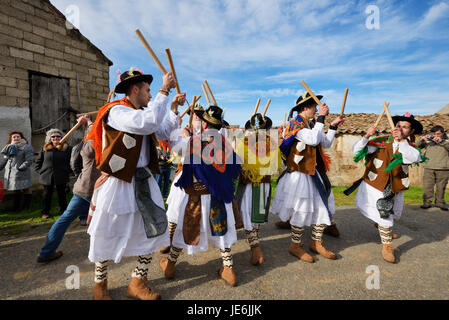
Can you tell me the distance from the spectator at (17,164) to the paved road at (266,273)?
205 cm

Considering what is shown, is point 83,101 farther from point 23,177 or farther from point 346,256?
point 346,256

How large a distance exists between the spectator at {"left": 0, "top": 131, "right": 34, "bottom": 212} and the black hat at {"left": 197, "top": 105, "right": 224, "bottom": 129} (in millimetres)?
5029

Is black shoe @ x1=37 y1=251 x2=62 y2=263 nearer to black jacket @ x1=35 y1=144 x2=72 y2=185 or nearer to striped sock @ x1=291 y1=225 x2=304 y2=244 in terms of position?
black jacket @ x1=35 y1=144 x2=72 y2=185

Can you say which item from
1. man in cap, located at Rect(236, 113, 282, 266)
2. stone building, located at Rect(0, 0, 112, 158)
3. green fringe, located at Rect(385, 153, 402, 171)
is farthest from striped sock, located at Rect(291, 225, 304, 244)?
stone building, located at Rect(0, 0, 112, 158)

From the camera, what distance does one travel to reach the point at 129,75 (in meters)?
2.25

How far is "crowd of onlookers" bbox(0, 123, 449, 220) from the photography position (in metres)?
4.96

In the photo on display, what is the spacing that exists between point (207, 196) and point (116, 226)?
3.11ft

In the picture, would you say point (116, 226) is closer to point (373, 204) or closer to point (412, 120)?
point (373, 204)

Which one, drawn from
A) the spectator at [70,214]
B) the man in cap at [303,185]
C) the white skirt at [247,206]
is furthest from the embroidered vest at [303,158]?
the spectator at [70,214]

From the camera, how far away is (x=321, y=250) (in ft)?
10.8

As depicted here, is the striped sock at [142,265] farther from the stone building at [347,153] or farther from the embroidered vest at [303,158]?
the stone building at [347,153]

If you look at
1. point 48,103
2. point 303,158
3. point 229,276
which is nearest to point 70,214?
point 229,276
